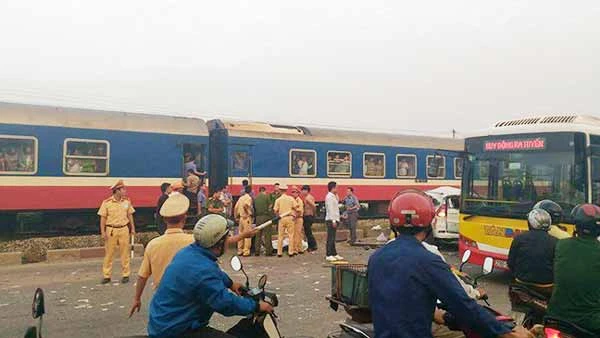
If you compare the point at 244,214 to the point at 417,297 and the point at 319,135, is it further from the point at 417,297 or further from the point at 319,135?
the point at 417,297

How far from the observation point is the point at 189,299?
3.33 meters

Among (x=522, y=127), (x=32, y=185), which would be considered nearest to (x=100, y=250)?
(x=32, y=185)

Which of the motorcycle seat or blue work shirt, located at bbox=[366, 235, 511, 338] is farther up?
blue work shirt, located at bbox=[366, 235, 511, 338]

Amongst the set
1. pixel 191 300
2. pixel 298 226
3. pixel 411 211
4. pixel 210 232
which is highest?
pixel 411 211

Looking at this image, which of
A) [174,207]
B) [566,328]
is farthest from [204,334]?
[566,328]

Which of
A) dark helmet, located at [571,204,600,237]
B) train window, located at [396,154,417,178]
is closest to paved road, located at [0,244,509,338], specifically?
dark helmet, located at [571,204,600,237]

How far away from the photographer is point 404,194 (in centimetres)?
307

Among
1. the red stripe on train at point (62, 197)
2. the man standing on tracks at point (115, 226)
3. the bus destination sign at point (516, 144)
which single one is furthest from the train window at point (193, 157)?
the bus destination sign at point (516, 144)

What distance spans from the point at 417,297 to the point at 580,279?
166 cm

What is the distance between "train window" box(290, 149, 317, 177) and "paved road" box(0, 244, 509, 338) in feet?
25.8

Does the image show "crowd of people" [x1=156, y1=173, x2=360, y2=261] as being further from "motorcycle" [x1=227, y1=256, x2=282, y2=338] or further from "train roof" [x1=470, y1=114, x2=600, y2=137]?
"motorcycle" [x1=227, y1=256, x2=282, y2=338]

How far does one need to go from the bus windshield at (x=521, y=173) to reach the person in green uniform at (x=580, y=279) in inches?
191

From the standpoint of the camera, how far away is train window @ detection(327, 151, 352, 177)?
2073 cm

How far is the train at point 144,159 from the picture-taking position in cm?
1463
